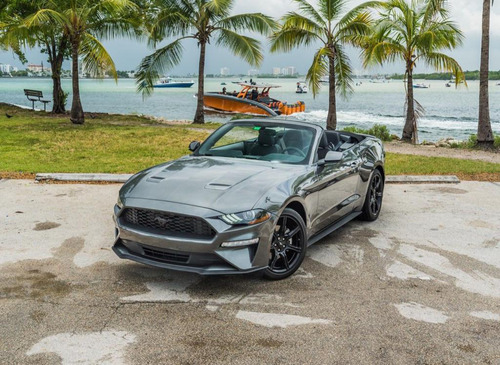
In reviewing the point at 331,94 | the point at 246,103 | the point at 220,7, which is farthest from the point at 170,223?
→ the point at 246,103

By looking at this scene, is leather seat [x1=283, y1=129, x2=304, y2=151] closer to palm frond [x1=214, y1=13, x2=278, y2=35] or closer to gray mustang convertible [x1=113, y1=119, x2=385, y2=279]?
gray mustang convertible [x1=113, y1=119, x2=385, y2=279]

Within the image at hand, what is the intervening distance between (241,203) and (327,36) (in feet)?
55.2

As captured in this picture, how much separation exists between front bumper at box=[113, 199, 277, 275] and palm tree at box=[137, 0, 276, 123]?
61.3 feet

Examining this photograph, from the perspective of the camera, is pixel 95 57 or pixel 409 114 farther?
pixel 409 114

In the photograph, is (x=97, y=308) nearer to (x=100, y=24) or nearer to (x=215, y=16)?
(x=100, y=24)

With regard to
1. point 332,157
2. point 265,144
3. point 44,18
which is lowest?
point 332,157

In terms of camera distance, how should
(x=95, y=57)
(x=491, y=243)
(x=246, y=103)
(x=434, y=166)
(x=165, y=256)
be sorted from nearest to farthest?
(x=165, y=256), (x=491, y=243), (x=434, y=166), (x=95, y=57), (x=246, y=103)

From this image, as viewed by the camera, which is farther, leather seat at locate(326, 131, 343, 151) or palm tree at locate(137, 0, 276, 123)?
palm tree at locate(137, 0, 276, 123)

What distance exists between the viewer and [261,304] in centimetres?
443

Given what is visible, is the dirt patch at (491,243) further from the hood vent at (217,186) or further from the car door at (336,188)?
the hood vent at (217,186)

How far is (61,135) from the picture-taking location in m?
16.9

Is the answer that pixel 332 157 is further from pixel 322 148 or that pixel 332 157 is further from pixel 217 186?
pixel 217 186

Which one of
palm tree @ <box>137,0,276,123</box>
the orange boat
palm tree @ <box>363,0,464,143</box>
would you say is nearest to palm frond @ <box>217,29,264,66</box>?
palm tree @ <box>137,0,276,123</box>

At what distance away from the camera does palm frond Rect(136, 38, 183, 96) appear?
2283 centimetres
